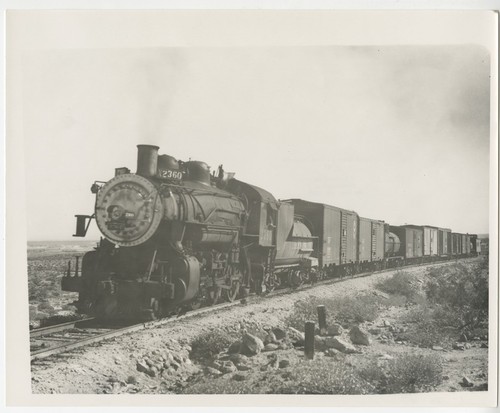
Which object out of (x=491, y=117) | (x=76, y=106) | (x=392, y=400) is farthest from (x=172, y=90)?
(x=392, y=400)

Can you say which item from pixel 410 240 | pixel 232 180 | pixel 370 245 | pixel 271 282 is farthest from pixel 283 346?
pixel 370 245

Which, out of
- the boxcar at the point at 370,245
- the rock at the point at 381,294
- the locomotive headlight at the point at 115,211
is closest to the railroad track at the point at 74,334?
the locomotive headlight at the point at 115,211

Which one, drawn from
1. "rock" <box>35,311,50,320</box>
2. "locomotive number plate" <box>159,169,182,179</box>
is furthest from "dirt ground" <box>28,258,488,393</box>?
"locomotive number plate" <box>159,169,182,179</box>

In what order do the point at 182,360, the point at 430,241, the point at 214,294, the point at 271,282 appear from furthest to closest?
the point at 271,282 < the point at 430,241 < the point at 214,294 < the point at 182,360

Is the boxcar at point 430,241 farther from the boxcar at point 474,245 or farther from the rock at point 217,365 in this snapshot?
the rock at point 217,365

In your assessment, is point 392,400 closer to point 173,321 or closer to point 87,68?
point 173,321

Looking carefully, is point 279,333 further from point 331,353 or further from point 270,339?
point 331,353
